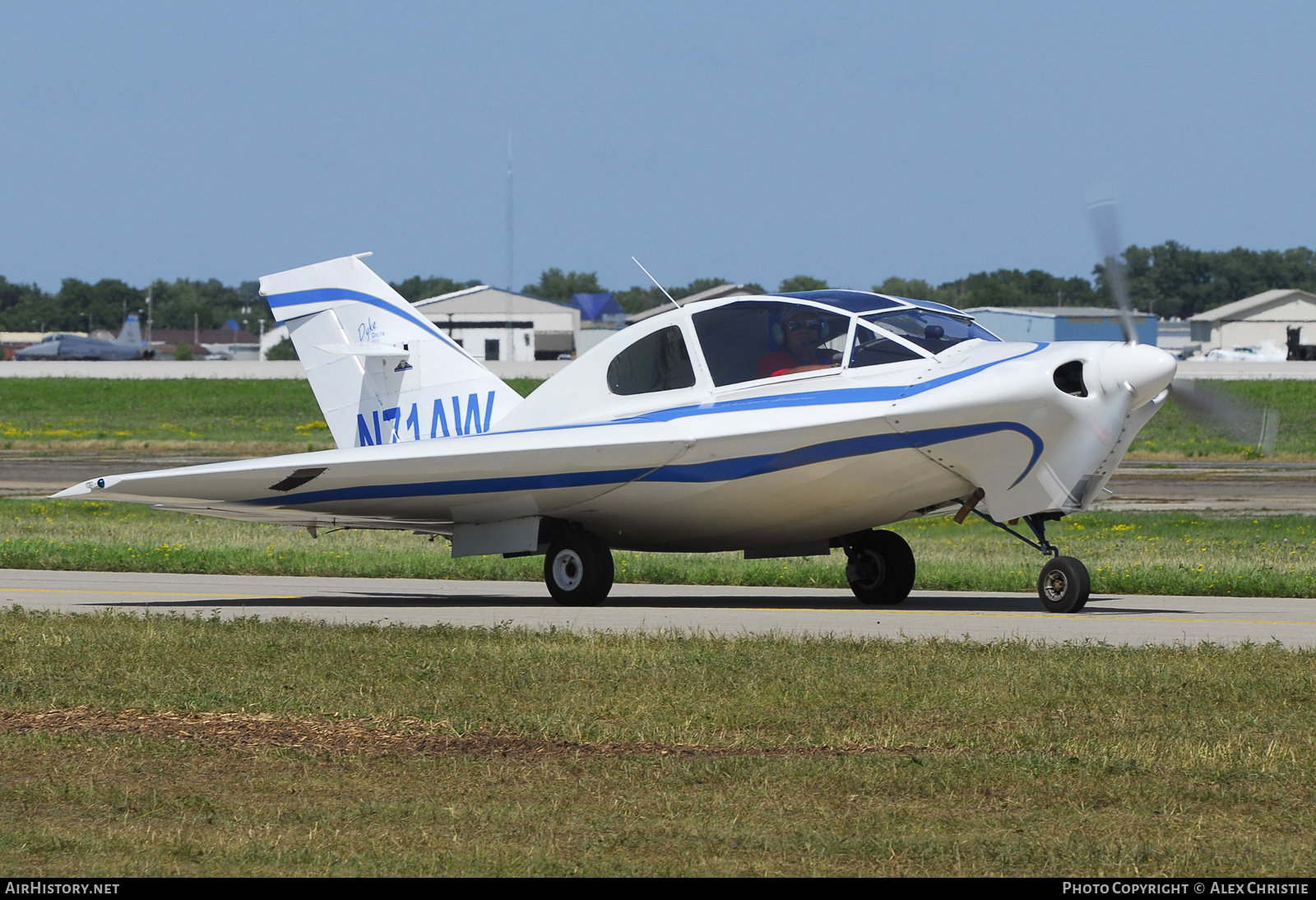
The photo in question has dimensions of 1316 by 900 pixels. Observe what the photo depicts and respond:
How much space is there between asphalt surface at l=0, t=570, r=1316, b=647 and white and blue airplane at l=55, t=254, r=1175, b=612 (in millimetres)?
603

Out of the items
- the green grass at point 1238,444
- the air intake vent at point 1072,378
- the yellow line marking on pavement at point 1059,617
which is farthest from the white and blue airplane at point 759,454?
the green grass at point 1238,444

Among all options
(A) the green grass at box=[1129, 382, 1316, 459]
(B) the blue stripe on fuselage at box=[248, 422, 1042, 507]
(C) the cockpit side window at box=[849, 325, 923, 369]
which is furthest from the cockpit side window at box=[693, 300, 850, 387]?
(A) the green grass at box=[1129, 382, 1316, 459]

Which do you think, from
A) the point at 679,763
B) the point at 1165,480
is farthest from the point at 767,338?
the point at 1165,480

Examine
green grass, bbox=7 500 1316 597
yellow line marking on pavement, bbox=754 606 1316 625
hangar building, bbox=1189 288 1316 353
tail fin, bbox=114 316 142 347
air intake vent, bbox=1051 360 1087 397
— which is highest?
hangar building, bbox=1189 288 1316 353

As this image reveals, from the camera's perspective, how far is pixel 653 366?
14.2 meters

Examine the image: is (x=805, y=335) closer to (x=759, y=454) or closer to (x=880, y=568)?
(x=759, y=454)

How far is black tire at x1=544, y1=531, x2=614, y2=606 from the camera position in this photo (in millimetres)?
14359

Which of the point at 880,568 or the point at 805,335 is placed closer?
the point at 805,335

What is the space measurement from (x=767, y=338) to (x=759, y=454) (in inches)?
40.1

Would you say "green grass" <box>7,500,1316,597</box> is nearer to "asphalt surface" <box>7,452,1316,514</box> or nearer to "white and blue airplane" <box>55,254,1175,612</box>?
"white and blue airplane" <box>55,254,1175,612</box>

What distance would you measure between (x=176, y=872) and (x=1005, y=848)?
283 centimetres

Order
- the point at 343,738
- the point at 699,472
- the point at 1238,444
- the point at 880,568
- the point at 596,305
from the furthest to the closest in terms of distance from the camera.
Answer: the point at 596,305 → the point at 1238,444 → the point at 880,568 → the point at 699,472 → the point at 343,738

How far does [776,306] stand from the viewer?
533 inches

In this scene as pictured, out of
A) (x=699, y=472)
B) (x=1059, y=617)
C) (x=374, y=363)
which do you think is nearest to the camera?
(x=1059, y=617)
